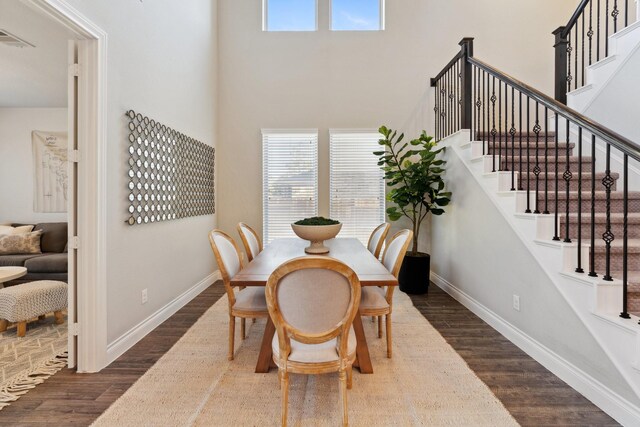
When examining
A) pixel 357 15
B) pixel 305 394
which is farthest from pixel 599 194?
pixel 357 15

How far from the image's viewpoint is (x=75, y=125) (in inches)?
86.6

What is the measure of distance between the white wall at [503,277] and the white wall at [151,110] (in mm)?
3267

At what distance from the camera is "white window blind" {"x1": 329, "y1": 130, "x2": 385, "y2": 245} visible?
4750 millimetres

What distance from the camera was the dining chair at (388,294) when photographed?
89.2 inches

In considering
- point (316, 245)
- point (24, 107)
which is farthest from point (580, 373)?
point (24, 107)

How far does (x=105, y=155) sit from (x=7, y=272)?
2081 millimetres

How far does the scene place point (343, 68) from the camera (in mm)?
4773

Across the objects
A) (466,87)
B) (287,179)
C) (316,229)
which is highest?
(466,87)

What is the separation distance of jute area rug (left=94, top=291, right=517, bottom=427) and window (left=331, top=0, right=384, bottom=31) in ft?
15.1

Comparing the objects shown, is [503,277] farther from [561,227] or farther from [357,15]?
[357,15]

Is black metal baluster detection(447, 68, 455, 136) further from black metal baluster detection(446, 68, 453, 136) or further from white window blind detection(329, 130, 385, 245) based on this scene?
white window blind detection(329, 130, 385, 245)

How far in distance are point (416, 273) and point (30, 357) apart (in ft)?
12.5

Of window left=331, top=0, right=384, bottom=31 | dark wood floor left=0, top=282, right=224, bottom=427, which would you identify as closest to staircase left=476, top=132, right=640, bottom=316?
window left=331, top=0, right=384, bottom=31

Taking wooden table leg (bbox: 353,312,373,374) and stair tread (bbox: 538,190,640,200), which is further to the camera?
stair tread (bbox: 538,190,640,200)
